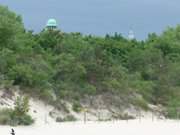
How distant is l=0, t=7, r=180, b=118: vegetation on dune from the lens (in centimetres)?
3234

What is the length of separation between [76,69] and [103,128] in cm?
677

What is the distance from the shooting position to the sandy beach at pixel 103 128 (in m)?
26.6

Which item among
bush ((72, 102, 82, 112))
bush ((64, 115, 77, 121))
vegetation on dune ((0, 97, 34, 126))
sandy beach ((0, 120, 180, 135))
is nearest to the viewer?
sandy beach ((0, 120, 180, 135))

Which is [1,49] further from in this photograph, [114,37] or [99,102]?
[114,37]

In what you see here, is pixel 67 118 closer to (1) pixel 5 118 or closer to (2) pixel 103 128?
(2) pixel 103 128

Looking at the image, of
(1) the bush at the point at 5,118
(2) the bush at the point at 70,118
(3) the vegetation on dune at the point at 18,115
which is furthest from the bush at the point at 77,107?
(1) the bush at the point at 5,118

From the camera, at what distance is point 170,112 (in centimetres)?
3750

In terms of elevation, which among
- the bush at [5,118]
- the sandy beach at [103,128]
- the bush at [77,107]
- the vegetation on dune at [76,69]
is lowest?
the sandy beach at [103,128]

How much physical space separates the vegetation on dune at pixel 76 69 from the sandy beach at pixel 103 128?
2.99 metres

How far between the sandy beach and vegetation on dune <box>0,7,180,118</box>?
2.99m

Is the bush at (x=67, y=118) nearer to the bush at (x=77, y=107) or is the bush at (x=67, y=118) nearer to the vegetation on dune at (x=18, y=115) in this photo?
the bush at (x=77, y=107)

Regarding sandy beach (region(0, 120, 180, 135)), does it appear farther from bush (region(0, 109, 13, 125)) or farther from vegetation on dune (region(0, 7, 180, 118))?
vegetation on dune (region(0, 7, 180, 118))

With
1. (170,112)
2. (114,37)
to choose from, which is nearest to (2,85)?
(170,112)

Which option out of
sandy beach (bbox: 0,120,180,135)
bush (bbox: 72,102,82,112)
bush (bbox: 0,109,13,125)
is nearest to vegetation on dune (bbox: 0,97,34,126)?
bush (bbox: 0,109,13,125)
